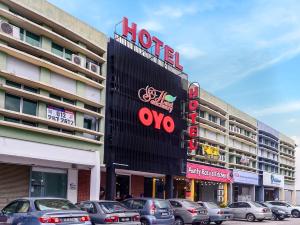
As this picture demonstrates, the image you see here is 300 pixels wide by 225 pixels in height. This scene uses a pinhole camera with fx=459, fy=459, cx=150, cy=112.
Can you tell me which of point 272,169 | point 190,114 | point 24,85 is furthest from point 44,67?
point 272,169

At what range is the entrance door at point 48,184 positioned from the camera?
25.6 meters

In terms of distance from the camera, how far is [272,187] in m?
64.0

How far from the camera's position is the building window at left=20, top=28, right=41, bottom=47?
939 inches

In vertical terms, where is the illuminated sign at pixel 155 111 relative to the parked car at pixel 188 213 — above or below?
above

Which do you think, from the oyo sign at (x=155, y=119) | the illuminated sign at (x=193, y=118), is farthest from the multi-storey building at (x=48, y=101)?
the illuminated sign at (x=193, y=118)

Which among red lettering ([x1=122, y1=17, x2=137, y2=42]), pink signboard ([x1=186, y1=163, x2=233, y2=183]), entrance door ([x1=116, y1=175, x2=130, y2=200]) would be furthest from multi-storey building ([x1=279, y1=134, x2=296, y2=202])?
red lettering ([x1=122, y1=17, x2=137, y2=42])

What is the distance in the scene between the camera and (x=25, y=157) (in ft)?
75.4

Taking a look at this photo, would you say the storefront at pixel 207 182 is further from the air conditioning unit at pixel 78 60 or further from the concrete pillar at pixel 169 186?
the air conditioning unit at pixel 78 60

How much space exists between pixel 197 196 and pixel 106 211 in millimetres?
30792

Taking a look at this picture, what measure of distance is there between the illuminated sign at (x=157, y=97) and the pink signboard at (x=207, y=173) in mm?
6082

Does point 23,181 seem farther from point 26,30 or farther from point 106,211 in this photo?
point 106,211

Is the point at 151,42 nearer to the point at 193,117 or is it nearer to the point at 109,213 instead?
the point at 193,117

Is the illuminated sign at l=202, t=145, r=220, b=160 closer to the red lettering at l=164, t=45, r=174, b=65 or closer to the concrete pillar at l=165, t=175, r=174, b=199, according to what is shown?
the concrete pillar at l=165, t=175, r=174, b=199

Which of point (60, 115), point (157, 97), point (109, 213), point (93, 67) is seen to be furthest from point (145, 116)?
point (109, 213)
